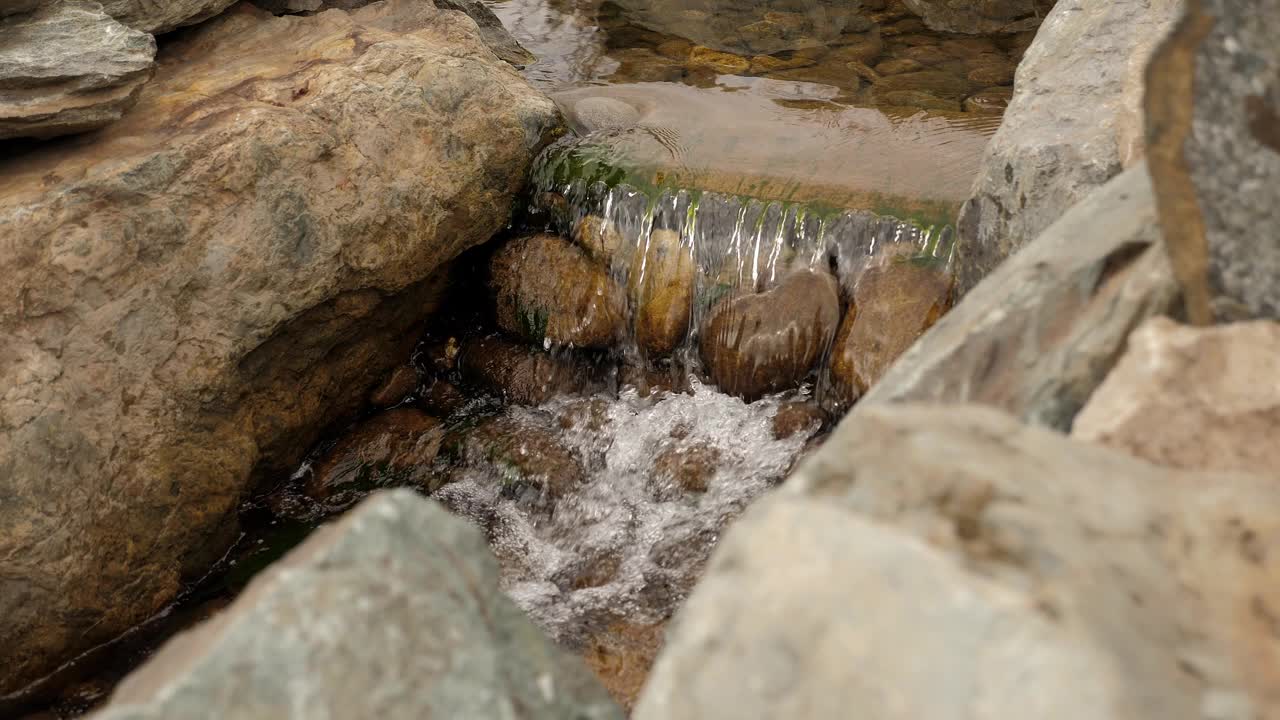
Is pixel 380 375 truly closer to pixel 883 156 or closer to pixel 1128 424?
pixel 883 156

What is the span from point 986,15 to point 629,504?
4.67 metres

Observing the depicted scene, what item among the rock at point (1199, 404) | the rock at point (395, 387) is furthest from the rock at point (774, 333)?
the rock at point (1199, 404)

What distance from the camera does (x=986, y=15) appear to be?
7977mm

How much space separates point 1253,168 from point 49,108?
4.30 meters

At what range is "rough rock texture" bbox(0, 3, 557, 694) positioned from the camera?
4492mm

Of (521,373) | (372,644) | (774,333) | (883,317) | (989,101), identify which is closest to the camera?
(372,644)

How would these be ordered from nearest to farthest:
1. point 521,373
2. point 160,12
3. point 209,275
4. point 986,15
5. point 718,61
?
point 209,275 < point 160,12 < point 521,373 < point 718,61 < point 986,15

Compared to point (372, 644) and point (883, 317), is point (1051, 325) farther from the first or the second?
point (883, 317)

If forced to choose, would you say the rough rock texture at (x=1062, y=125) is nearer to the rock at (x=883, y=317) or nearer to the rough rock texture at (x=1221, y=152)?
the rock at (x=883, y=317)

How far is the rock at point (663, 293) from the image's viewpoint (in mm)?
5668

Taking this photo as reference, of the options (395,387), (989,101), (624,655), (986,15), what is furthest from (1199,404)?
(986,15)

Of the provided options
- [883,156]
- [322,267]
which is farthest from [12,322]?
[883,156]

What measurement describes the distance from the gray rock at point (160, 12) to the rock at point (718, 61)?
2.99m

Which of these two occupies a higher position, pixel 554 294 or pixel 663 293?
pixel 663 293
